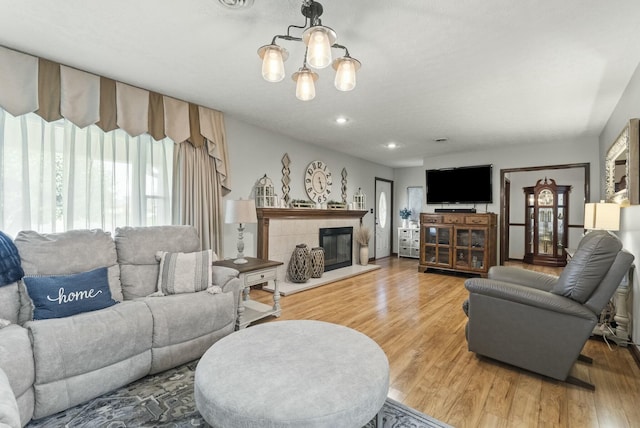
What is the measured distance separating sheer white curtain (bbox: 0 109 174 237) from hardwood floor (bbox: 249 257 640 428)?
1948 millimetres

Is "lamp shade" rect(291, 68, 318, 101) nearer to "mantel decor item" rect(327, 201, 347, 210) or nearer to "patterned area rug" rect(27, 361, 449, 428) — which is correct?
"patterned area rug" rect(27, 361, 449, 428)

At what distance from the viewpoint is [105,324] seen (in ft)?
5.89

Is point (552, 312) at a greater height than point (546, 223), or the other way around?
point (546, 223)

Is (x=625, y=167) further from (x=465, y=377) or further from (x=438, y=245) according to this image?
(x=438, y=245)

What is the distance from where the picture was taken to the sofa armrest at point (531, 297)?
6.11 feet

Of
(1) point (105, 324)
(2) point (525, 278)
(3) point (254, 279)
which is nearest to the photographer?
(1) point (105, 324)

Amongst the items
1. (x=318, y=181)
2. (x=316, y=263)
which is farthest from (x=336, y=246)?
(x=318, y=181)

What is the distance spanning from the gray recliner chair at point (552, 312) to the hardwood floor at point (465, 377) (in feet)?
0.43

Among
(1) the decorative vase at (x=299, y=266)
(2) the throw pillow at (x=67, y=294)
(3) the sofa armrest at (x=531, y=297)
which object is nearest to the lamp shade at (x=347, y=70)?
(3) the sofa armrest at (x=531, y=297)

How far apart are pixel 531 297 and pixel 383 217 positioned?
5.39m

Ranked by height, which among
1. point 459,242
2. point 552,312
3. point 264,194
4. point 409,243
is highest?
point 264,194

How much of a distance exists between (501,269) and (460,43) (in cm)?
194

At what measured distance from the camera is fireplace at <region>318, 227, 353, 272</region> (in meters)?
5.31

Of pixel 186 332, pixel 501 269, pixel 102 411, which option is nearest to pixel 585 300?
pixel 501 269
